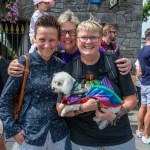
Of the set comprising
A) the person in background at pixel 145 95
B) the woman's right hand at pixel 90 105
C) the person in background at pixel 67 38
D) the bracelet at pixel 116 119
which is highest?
the person in background at pixel 67 38

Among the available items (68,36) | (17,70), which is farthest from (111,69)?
(17,70)

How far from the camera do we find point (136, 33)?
28.3 ft

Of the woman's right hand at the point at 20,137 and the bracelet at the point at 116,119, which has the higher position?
the bracelet at the point at 116,119

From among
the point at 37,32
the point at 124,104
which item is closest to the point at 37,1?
the point at 37,32

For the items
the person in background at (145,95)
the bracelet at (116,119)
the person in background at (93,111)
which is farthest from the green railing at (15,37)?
the bracelet at (116,119)

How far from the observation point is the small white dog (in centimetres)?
230

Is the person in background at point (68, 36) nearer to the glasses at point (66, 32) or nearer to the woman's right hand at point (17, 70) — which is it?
the glasses at point (66, 32)

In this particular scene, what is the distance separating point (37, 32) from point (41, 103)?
56 cm

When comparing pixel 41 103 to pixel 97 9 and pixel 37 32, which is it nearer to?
pixel 37 32

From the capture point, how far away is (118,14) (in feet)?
28.1

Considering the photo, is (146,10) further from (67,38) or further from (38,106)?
(38,106)

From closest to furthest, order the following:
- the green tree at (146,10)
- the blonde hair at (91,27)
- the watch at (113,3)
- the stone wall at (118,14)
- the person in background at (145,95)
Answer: the blonde hair at (91,27) < the person in background at (145,95) < the watch at (113,3) < the stone wall at (118,14) < the green tree at (146,10)

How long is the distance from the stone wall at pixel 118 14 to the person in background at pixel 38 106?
602cm

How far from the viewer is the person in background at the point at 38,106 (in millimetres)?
2469
